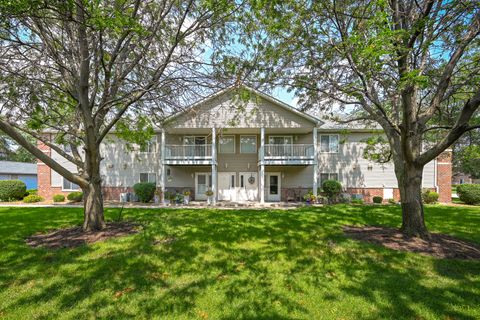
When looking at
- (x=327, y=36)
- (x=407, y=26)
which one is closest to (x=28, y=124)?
(x=327, y=36)

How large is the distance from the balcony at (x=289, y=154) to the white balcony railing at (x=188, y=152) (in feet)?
13.8

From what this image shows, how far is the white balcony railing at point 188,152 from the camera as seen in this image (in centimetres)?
1753

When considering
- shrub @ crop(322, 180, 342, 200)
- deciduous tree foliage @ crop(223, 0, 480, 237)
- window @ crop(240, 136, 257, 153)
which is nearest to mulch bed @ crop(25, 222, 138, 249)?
deciduous tree foliage @ crop(223, 0, 480, 237)

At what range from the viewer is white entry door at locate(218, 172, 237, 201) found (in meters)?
19.1

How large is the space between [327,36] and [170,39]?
4.43 metres

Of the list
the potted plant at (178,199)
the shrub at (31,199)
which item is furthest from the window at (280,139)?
the shrub at (31,199)

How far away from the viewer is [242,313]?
10.8ft

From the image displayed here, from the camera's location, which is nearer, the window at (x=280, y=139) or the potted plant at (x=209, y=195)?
the potted plant at (x=209, y=195)

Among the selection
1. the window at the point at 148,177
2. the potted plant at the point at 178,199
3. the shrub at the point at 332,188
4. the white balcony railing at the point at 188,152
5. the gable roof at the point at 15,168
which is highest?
the white balcony railing at the point at 188,152

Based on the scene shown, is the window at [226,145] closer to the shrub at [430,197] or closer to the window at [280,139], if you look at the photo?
the window at [280,139]

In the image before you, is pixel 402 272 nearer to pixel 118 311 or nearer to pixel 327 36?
pixel 118 311

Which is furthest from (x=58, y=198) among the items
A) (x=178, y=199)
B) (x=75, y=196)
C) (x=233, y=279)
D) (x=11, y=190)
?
(x=233, y=279)

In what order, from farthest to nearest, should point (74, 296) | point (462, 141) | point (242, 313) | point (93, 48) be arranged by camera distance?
point (462, 141) < point (93, 48) < point (74, 296) < point (242, 313)

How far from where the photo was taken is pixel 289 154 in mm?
18547
